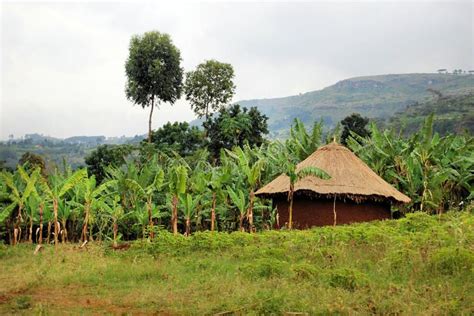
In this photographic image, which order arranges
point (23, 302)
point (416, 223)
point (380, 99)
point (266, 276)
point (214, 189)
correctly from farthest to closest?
point (380, 99) → point (214, 189) → point (416, 223) → point (266, 276) → point (23, 302)

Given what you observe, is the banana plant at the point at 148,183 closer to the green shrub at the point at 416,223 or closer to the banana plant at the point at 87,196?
the banana plant at the point at 87,196

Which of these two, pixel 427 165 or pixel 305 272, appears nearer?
pixel 305 272

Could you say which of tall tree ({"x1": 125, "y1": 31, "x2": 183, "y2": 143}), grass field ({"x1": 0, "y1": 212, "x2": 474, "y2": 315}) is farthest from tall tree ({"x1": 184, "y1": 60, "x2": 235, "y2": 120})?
grass field ({"x1": 0, "y1": 212, "x2": 474, "y2": 315})

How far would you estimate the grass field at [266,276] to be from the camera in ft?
26.6

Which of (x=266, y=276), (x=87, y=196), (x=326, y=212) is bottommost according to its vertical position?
(x=266, y=276)

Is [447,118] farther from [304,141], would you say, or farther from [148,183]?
[148,183]

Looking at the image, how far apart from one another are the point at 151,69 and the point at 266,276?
26424mm

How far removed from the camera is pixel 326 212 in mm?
19172

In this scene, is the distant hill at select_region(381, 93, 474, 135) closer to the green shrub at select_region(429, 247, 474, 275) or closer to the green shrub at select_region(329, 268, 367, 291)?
the green shrub at select_region(429, 247, 474, 275)

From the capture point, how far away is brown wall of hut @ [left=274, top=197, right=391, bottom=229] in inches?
753

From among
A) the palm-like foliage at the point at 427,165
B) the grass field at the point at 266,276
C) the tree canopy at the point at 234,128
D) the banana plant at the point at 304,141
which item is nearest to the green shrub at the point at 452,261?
the grass field at the point at 266,276

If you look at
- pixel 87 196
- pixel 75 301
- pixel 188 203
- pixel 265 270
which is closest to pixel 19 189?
pixel 87 196

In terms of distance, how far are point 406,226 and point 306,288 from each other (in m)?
5.83

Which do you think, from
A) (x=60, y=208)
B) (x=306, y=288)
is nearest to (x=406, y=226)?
(x=306, y=288)
